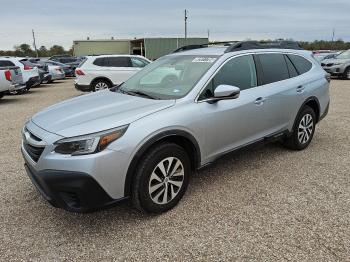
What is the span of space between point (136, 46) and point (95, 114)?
148ft

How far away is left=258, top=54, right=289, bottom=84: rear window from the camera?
4625mm

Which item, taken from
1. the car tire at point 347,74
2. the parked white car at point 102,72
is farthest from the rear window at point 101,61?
the car tire at point 347,74

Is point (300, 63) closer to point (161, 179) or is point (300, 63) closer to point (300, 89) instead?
point (300, 89)

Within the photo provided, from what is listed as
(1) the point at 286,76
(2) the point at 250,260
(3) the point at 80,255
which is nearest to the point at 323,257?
(2) the point at 250,260

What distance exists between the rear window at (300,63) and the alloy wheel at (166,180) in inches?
109

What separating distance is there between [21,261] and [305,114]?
427 cm

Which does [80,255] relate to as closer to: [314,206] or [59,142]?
[59,142]

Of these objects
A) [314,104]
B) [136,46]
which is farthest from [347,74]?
[136,46]

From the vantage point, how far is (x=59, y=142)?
2994mm

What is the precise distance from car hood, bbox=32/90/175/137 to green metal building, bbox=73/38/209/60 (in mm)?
38118

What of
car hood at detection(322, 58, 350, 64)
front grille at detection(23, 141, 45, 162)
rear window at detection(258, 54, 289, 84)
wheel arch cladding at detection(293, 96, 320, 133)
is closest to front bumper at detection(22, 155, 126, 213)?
front grille at detection(23, 141, 45, 162)

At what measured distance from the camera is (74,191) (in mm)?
2928

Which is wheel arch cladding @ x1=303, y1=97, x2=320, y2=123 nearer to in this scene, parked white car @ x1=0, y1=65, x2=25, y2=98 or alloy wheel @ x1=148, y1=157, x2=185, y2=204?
alloy wheel @ x1=148, y1=157, x2=185, y2=204

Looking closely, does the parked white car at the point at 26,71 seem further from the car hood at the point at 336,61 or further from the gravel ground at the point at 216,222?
the car hood at the point at 336,61
